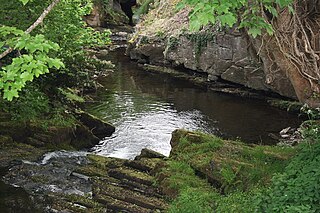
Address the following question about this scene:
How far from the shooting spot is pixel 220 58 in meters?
24.0

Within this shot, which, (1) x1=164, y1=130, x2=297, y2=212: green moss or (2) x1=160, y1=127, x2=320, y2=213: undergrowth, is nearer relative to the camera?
(2) x1=160, y1=127, x2=320, y2=213: undergrowth

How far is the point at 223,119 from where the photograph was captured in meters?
18.9

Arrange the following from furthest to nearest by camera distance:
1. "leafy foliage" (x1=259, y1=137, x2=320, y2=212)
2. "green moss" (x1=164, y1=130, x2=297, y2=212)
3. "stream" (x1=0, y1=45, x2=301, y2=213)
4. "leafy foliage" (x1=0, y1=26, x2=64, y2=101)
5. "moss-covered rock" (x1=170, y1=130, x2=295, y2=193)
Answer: "stream" (x1=0, y1=45, x2=301, y2=213)
"moss-covered rock" (x1=170, y1=130, x2=295, y2=193)
"green moss" (x1=164, y1=130, x2=297, y2=212)
"leafy foliage" (x1=259, y1=137, x2=320, y2=212)
"leafy foliage" (x1=0, y1=26, x2=64, y2=101)

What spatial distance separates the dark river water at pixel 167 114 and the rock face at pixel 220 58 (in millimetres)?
1116

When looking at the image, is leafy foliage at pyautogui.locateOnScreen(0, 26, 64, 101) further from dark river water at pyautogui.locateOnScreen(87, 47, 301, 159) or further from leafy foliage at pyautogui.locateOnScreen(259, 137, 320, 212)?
Answer: dark river water at pyautogui.locateOnScreen(87, 47, 301, 159)

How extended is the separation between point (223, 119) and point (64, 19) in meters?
8.72

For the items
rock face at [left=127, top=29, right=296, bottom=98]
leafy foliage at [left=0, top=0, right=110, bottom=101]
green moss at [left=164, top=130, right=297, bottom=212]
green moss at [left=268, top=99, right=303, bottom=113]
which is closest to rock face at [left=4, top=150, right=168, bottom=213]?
green moss at [left=164, top=130, right=297, bottom=212]

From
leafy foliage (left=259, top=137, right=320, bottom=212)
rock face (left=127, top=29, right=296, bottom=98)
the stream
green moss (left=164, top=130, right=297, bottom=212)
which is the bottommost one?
the stream

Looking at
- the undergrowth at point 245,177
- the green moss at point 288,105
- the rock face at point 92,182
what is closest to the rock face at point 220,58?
the green moss at point 288,105

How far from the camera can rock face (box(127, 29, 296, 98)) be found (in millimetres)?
22256

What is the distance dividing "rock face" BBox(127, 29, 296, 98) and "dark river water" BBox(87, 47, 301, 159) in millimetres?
1116

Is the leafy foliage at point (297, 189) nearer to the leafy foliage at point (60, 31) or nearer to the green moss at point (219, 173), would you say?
the green moss at point (219, 173)

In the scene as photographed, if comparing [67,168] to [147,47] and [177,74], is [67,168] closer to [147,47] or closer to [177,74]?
[177,74]

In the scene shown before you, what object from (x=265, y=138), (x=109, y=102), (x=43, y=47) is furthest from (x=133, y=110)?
(x=43, y=47)
